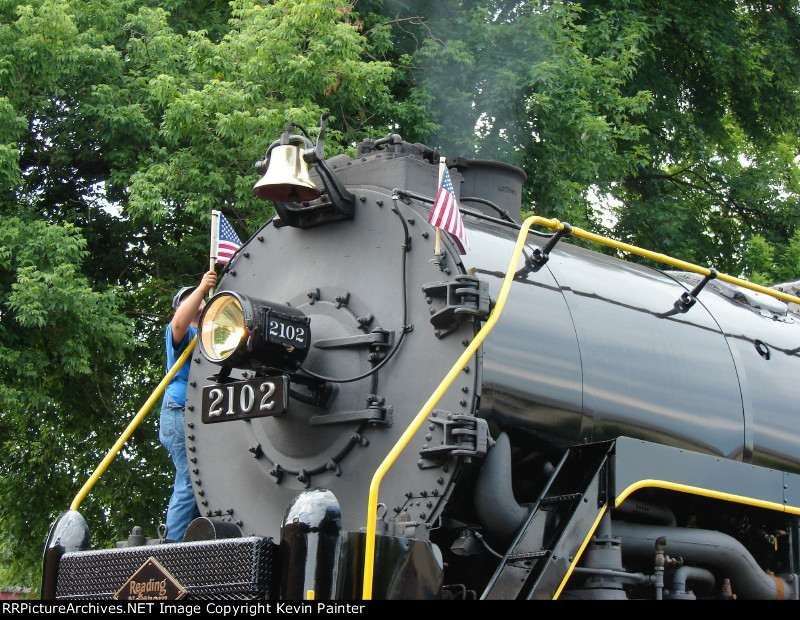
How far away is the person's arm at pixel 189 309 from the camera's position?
5.33 metres

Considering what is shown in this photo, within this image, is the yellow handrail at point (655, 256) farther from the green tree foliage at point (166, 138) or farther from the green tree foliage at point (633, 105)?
the green tree foliage at point (633, 105)

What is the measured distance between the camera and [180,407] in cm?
554

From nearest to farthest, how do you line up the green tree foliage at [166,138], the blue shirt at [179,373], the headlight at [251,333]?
the headlight at [251,333]
the blue shirt at [179,373]
the green tree foliage at [166,138]

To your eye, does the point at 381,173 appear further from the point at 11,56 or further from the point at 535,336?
the point at 11,56

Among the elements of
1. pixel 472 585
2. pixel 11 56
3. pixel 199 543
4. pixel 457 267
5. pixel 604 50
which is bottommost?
pixel 472 585

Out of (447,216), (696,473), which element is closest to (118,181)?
(447,216)

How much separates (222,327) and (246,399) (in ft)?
1.09

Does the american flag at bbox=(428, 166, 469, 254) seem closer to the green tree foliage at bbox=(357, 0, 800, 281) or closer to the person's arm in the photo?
the person's arm

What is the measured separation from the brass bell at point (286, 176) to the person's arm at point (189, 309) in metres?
0.71

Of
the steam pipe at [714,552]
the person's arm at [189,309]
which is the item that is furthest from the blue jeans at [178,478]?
the steam pipe at [714,552]

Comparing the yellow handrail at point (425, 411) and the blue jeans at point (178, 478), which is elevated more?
the yellow handrail at point (425, 411)

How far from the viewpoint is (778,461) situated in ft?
16.4

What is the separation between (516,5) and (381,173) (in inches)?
304

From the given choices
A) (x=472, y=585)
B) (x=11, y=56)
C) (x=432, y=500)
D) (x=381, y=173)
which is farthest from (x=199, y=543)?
(x=11, y=56)
